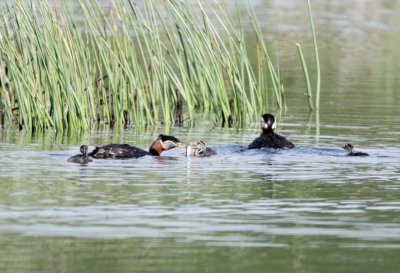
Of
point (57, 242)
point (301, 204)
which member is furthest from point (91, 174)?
point (57, 242)

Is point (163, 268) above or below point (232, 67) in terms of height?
below

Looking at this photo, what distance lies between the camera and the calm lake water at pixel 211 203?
24.5ft

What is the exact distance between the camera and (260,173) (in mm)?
11672

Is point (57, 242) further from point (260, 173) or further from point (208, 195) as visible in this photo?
point (260, 173)

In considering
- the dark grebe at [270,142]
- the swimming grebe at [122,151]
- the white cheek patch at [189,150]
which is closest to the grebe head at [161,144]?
the swimming grebe at [122,151]

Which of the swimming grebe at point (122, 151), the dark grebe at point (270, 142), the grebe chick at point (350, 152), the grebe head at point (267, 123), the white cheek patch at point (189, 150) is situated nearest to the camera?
the swimming grebe at point (122, 151)

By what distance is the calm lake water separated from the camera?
7.47m

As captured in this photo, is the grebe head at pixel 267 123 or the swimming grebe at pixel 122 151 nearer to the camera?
the swimming grebe at pixel 122 151

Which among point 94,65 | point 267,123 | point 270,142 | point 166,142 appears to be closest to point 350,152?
point 270,142

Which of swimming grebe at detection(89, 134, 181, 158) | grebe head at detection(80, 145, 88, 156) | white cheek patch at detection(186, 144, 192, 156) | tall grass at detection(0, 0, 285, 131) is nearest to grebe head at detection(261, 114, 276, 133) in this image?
white cheek patch at detection(186, 144, 192, 156)

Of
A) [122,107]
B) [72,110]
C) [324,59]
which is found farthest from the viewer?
[324,59]

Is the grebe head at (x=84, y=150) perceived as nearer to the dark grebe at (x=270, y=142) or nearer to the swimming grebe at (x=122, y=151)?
the swimming grebe at (x=122, y=151)

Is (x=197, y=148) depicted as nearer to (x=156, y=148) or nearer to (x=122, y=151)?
(x=156, y=148)

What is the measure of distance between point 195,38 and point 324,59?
14180 millimetres
